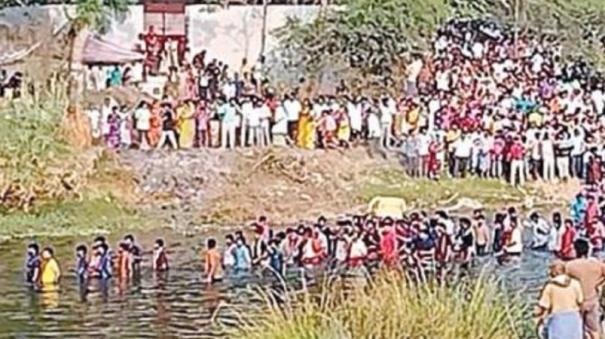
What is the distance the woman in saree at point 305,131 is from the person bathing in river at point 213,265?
32.4 ft

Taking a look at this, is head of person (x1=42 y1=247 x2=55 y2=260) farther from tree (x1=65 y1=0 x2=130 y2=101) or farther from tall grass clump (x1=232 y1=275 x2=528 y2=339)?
tree (x1=65 y1=0 x2=130 y2=101)

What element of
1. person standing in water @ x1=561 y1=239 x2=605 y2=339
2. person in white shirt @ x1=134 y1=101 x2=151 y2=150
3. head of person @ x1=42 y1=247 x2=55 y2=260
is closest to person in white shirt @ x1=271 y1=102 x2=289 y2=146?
person in white shirt @ x1=134 y1=101 x2=151 y2=150

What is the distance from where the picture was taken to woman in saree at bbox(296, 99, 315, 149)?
40.1 meters

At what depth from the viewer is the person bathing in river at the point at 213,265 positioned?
30016mm

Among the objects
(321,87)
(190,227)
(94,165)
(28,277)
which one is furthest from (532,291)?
(321,87)

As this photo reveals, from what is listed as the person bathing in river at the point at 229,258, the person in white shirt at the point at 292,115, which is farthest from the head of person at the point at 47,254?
the person in white shirt at the point at 292,115

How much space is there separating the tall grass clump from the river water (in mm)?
4932

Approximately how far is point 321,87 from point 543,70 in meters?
6.20

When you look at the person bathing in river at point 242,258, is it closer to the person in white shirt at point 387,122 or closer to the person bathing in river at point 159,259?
the person bathing in river at point 159,259

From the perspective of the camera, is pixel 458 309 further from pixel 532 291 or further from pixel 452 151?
pixel 452 151

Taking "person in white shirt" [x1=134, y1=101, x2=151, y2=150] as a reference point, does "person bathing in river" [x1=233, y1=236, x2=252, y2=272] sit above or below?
below

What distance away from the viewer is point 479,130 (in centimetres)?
3969

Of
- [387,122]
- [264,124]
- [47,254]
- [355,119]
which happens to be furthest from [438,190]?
[47,254]

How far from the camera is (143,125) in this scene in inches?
1543
